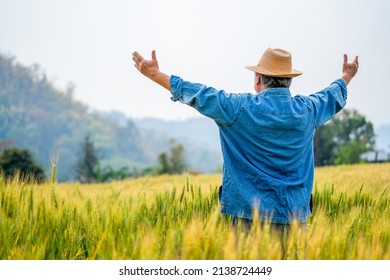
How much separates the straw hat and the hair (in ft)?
0.11

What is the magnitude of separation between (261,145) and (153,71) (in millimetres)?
780

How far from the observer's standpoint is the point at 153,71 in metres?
2.99

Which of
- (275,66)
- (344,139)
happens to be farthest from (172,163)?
(275,66)

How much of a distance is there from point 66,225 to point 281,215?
4.17ft

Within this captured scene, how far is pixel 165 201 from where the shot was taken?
330 centimetres

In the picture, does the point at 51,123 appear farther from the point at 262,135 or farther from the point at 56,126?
the point at 262,135

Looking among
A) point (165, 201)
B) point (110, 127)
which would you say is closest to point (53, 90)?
point (110, 127)

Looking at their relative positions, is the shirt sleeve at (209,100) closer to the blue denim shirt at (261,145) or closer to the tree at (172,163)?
→ the blue denim shirt at (261,145)

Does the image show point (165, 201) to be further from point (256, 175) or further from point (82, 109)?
point (82, 109)

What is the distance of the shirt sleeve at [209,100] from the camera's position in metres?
2.86

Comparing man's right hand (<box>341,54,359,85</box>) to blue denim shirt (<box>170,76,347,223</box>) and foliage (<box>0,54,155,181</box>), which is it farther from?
foliage (<box>0,54,155,181</box>)

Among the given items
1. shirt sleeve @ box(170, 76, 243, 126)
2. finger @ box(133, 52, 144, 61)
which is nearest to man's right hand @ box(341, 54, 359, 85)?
shirt sleeve @ box(170, 76, 243, 126)

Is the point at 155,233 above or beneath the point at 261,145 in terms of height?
beneath
